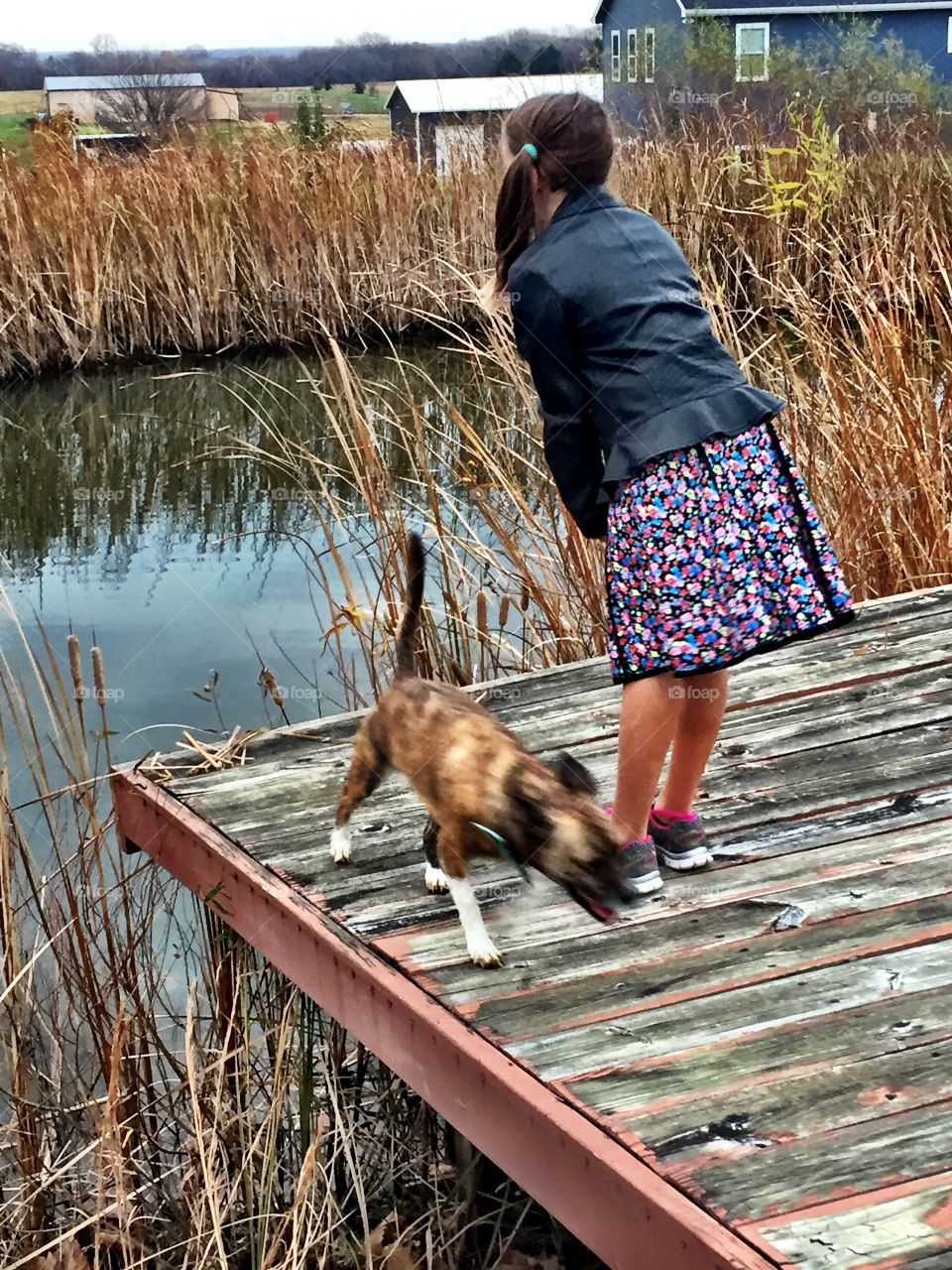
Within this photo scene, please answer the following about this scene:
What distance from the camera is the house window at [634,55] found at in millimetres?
20859

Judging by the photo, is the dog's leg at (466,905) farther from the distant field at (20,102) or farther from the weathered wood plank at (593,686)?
the distant field at (20,102)

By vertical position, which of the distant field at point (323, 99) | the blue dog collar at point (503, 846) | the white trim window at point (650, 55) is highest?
the white trim window at point (650, 55)

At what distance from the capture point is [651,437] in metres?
2.25

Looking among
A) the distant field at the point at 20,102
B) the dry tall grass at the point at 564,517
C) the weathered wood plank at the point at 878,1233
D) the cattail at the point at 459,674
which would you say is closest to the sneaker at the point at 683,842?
the weathered wood plank at the point at 878,1233

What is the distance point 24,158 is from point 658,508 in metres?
8.28

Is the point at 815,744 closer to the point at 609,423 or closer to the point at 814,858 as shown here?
the point at 814,858

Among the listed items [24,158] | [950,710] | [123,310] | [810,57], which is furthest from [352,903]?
[810,57]

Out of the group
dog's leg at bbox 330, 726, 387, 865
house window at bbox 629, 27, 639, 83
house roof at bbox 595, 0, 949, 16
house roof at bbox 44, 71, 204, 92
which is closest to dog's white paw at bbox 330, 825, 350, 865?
dog's leg at bbox 330, 726, 387, 865

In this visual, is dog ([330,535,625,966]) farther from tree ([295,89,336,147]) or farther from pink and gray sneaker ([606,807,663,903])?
tree ([295,89,336,147])

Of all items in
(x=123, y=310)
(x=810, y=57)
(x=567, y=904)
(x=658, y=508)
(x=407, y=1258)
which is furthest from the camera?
(x=810, y=57)

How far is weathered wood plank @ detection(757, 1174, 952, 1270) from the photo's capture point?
1568 millimetres

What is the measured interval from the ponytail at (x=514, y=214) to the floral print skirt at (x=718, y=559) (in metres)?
0.43

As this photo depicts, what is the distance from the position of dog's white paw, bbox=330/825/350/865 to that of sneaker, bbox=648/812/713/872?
531 mm

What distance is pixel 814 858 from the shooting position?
2504 mm
